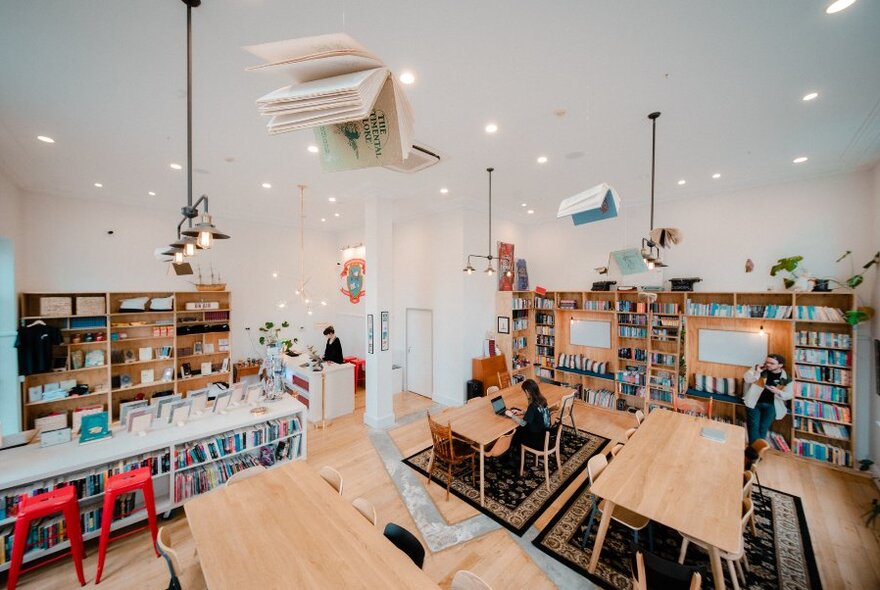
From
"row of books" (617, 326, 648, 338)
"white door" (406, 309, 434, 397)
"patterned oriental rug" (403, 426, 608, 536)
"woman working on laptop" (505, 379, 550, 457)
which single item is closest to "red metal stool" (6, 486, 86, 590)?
Answer: "patterned oriental rug" (403, 426, 608, 536)

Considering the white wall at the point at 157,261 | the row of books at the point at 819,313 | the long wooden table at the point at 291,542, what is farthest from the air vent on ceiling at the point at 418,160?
the row of books at the point at 819,313

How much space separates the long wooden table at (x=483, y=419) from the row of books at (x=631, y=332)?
6.08ft

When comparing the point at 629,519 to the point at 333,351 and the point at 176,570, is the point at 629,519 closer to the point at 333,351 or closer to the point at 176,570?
the point at 176,570

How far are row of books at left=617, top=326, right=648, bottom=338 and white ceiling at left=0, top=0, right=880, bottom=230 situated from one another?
104 inches

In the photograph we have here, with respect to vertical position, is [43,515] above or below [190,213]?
below

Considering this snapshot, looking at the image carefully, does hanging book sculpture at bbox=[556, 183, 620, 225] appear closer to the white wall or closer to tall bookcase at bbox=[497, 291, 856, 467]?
tall bookcase at bbox=[497, 291, 856, 467]

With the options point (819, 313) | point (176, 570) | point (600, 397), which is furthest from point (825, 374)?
point (176, 570)

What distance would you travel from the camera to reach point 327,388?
5664 millimetres

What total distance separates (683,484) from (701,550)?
89 centimetres

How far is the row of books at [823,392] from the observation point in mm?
4164

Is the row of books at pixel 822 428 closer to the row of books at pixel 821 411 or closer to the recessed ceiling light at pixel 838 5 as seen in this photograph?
the row of books at pixel 821 411

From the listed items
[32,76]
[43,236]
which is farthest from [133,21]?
[43,236]

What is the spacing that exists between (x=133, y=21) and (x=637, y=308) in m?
6.89

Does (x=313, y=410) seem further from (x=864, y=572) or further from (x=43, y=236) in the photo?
(x=864, y=572)
